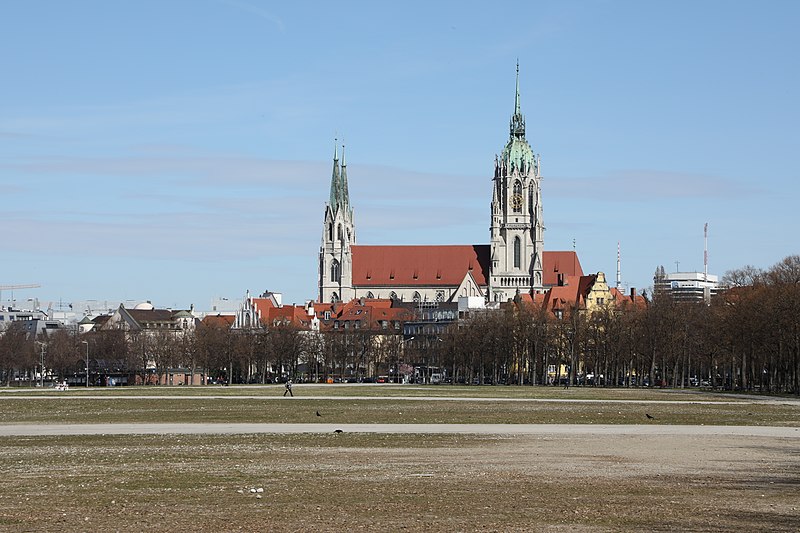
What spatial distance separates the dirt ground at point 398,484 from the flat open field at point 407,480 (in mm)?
43

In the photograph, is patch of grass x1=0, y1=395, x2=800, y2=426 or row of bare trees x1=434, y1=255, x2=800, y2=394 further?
row of bare trees x1=434, y1=255, x2=800, y2=394

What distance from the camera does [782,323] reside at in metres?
97.4

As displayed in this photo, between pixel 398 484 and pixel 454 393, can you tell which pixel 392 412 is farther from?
pixel 454 393

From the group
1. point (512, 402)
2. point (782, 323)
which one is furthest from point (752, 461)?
point (782, 323)

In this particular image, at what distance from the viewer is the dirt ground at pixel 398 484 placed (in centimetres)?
2317

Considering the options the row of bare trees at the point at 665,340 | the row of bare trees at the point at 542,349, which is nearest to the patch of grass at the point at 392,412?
the row of bare trees at the point at 665,340

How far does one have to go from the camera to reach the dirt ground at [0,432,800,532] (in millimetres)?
23172

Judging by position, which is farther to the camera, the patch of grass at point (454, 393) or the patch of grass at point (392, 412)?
the patch of grass at point (454, 393)

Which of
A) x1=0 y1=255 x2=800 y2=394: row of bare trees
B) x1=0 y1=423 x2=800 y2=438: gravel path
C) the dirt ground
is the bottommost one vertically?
the dirt ground

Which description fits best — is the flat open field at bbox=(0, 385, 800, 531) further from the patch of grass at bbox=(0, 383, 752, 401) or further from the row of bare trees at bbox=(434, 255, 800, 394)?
the row of bare trees at bbox=(434, 255, 800, 394)

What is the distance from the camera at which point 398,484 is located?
28688 mm

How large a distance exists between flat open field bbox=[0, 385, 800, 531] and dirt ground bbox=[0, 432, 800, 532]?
0.04 m

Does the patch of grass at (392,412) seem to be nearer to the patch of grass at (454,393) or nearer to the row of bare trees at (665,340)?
the patch of grass at (454,393)

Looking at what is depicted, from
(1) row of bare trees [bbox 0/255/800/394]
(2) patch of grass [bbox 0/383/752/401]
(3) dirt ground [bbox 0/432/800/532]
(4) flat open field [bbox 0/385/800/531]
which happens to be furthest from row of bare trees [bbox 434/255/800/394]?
(3) dirt ground [bbox 0/432/800/532]
